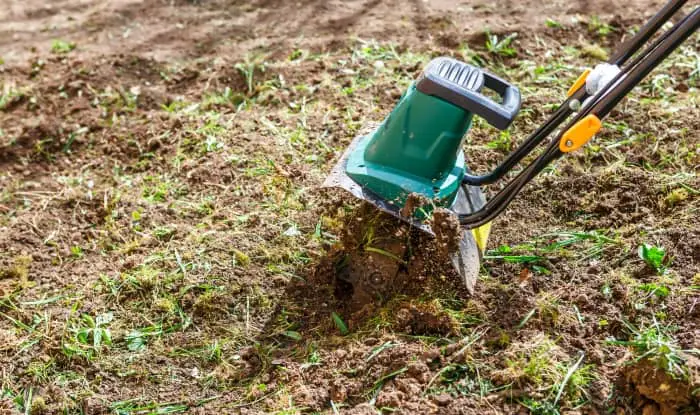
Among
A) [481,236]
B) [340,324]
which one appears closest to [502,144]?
[481,236]

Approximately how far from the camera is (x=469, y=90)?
249cm

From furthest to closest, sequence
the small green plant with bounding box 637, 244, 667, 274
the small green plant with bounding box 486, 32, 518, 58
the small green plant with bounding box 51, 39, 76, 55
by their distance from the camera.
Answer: the small green plant with bounding box 51, 39, 76, 55 → the small green plant with bounding box 486, 32, 518, 58 → the small green plant with bounding box 637, 244, 667, 274

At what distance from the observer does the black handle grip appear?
2420 millimetres

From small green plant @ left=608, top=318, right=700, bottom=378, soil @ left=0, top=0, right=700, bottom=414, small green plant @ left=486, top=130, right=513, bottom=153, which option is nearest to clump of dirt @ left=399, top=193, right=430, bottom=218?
soil @ left=0, top=0, right=700, bottom=414

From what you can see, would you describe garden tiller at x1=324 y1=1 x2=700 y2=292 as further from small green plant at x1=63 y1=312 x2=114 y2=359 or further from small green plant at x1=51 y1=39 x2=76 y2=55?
small green plant at x1=51 y1=39 x2=76 y2=55

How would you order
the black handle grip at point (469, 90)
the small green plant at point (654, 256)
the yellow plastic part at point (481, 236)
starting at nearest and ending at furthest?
the black handle grip at point (469, 90), the small green plant at point (654, 256), the yellow plastic part at point (481, 236)

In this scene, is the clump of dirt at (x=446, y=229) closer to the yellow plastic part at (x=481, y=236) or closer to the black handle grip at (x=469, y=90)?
the yellow plastic part at (x=481, y=236)

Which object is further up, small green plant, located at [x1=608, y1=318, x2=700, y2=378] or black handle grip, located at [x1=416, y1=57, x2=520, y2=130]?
black handle grip, located at [x1=416, y1=57, x2=520, y2=130]

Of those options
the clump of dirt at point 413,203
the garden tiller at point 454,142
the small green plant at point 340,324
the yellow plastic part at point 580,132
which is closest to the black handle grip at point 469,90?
the garden tiller at point 454,142

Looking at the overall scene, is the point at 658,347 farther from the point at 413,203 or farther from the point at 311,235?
the point at 311,235

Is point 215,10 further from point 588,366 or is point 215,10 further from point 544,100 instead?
point 588,366

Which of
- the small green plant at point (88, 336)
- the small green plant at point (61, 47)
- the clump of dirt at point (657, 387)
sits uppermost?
the clump of dirt at point (657, 387)

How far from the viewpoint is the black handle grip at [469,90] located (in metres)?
2.42

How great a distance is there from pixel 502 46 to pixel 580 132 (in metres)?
2.17
